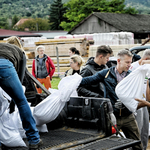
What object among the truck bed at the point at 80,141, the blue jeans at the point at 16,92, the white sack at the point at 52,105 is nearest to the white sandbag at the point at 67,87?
the white sack at the point at 52,105

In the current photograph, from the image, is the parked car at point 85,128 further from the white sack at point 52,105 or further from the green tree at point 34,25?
the green tree at point 34,25

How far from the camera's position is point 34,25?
356ft

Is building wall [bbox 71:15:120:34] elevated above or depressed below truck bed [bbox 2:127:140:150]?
above

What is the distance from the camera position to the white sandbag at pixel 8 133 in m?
3.47

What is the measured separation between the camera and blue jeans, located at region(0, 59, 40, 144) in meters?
3.32

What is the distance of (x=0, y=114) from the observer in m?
3.57

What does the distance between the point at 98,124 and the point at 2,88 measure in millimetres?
1315

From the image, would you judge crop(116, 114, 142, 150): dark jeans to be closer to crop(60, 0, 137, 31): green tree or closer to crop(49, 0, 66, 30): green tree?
crop(60, 0, 137, 31): green tree

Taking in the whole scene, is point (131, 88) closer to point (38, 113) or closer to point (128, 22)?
point (38, 113)

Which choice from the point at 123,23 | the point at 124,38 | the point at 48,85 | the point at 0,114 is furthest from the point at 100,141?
the point at 123,23

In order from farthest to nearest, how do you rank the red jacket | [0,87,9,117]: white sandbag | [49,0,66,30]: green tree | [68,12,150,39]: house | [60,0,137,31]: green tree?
[49,0,66,30]: green tree
[60,0,137,31]: green tree
[68,12,150,39]: house
the red jacket
[0,87,9,117]: white sandbag

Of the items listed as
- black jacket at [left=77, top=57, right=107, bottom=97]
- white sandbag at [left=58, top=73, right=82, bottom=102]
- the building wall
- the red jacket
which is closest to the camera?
white sandbag at [left=58, top=73, right=82, bottom=102]

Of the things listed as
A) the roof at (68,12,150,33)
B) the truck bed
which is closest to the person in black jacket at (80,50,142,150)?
the truck bed

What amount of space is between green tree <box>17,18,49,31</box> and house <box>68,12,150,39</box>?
46.8 m
